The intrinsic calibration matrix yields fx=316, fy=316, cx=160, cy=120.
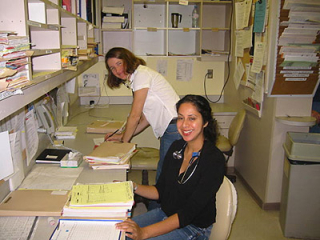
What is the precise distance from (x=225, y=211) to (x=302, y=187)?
1.30 meters

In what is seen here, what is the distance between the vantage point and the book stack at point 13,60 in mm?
1002

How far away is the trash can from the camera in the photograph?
234 cm

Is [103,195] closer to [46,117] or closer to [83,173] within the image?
[83,173]

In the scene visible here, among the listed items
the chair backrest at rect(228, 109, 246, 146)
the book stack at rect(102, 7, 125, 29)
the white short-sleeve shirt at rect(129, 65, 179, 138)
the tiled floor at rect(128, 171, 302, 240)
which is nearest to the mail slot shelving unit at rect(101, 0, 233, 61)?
the book stack at rect(102, 7, 125, 29)

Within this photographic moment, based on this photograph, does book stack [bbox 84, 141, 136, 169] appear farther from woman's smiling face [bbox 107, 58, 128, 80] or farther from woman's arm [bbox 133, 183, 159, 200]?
woman's smiling face [bbox 107, 58, 128, 80]

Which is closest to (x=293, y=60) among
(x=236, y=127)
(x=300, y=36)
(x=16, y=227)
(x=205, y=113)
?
(x=300, y=36)

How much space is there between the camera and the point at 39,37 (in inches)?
68.0

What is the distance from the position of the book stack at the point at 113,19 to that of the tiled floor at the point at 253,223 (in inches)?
76.3

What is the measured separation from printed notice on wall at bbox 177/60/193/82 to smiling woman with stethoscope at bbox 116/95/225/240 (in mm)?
2307

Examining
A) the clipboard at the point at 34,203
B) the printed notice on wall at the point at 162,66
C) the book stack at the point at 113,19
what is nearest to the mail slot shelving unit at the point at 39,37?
the clipboard at the point at 34,203

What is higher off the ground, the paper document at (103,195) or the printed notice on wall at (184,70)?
the printed notice on wall at (184,70)

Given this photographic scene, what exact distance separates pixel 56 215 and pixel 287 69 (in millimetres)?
2050

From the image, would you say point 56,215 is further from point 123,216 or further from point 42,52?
point 42,52

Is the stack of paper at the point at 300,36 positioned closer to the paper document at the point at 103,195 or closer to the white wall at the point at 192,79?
the white wall at the point at 192,79
